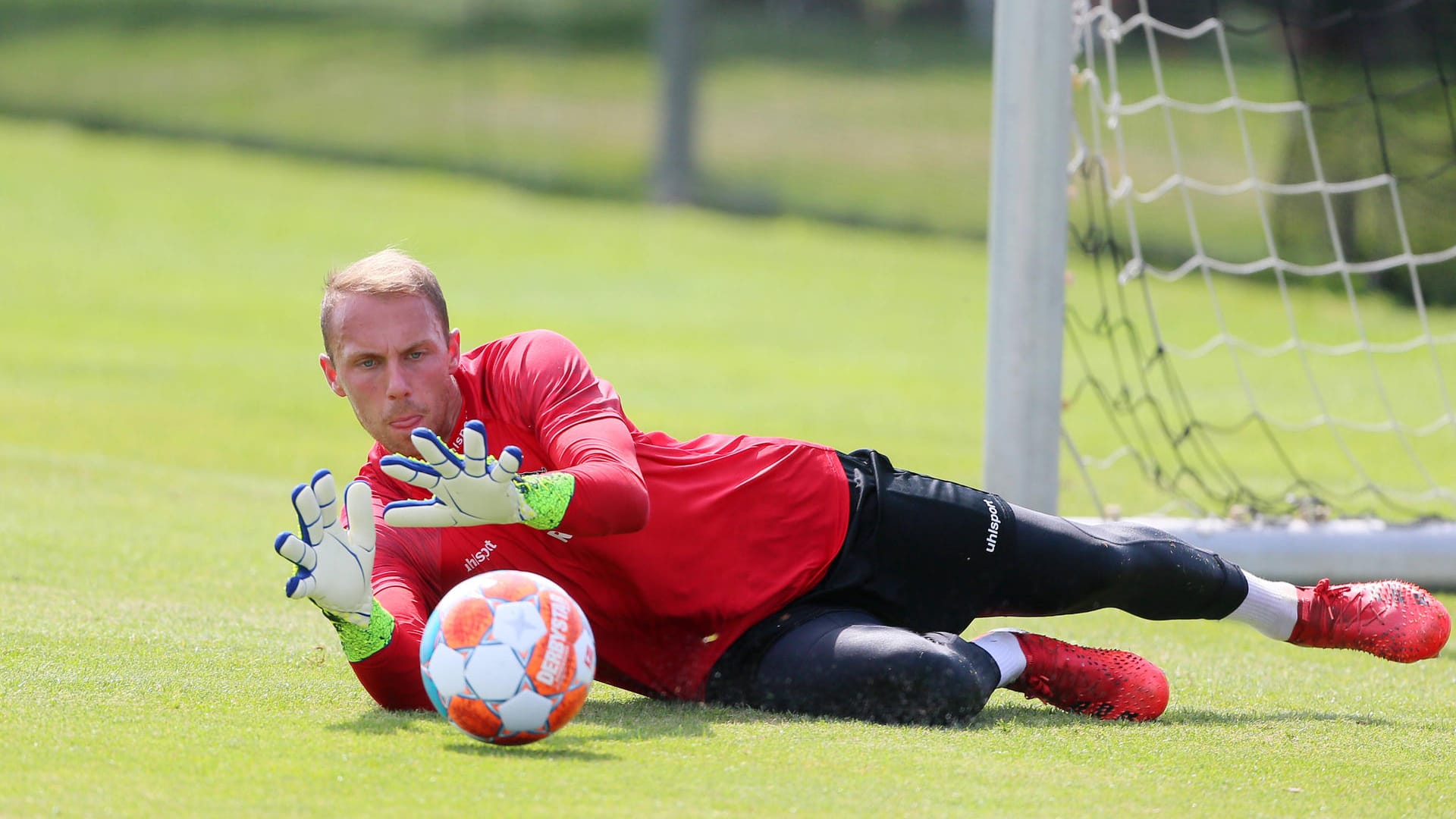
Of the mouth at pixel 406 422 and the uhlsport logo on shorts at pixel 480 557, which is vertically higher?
the mouth at pixel 406 422

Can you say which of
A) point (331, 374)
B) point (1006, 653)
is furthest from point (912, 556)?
point (331, 374)

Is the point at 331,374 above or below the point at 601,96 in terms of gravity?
below

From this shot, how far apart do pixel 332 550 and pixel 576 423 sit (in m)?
0.68

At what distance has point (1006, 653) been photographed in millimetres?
4352

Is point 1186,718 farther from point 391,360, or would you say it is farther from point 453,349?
point 391,360

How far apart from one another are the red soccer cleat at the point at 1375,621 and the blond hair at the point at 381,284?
105 inches

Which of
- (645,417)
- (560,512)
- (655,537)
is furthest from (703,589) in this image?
(645,417)

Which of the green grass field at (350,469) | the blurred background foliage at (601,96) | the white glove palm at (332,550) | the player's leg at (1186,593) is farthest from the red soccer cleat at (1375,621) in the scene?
the blurred background foliage at (601,96)

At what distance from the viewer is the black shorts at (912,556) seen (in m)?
4.42

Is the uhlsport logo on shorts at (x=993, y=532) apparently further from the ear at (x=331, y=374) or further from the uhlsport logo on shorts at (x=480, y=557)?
the ear at (x=331, y=374)

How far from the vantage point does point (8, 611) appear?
16.9 ft

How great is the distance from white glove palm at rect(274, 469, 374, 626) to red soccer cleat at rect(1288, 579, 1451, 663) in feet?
8.94

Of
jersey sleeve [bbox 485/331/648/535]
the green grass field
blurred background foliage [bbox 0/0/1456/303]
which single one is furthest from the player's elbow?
blurred background foliage [bbox 0/0/1456/303]

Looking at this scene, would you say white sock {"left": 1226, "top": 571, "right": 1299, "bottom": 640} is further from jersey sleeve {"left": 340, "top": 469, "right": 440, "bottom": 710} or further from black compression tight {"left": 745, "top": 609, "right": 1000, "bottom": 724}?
jersey sleeve {"left": 340, "top": 469, "right": 440, "bottom": 710}
